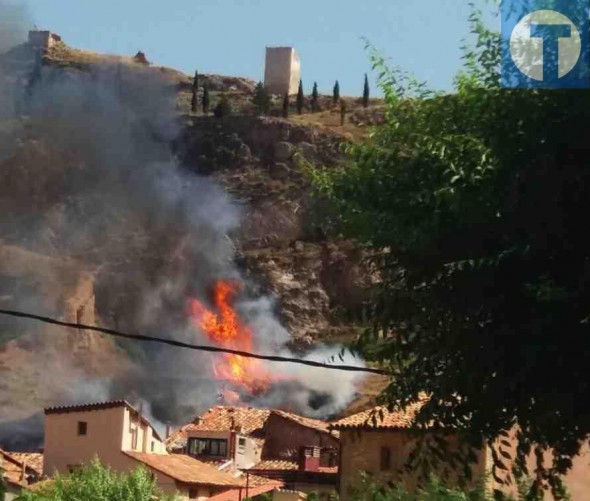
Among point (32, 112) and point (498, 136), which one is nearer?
point (498, 136)

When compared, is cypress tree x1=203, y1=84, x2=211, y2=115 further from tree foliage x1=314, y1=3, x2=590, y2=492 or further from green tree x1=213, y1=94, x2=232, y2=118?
tree foliage x1=314, y1=3, x2=590, y2=492

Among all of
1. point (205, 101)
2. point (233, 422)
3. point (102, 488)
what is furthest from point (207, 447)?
point (205, 101)

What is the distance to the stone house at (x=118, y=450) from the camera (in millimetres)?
54812

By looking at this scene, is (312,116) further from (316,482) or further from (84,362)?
(316,482)

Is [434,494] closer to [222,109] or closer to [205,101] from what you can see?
[222,109]

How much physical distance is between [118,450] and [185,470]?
274 cm

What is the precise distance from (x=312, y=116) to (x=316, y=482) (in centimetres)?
12619

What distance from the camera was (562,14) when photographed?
41.1 ft

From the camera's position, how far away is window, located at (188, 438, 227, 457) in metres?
74.6

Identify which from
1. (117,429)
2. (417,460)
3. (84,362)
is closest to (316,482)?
(117,429)

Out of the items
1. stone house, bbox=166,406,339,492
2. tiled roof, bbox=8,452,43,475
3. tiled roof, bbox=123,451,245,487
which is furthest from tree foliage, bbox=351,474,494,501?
tiled roof, bbox=8,452,43,475

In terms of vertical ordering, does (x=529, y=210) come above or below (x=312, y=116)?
below

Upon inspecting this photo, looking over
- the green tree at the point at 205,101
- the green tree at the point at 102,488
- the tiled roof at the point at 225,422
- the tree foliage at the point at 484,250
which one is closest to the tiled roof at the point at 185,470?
the green tree at the point at 102,488

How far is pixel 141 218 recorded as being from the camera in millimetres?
166750
